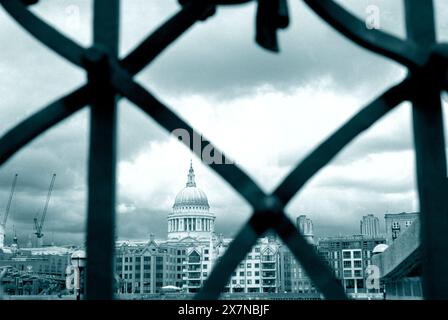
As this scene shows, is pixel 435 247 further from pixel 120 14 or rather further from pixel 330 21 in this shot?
pixel 120 14

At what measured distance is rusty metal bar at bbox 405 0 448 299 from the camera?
2135 mm

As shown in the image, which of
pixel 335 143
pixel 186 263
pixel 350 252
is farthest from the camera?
pixel 186 263

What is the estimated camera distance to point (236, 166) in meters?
2.18

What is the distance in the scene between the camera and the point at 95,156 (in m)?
2.20

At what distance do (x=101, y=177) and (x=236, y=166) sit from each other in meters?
0.44

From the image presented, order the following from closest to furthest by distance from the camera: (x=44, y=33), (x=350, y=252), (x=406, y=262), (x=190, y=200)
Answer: (x=44, y=33) → (x=406, y=262) → (x=350, y=252) → (x=190, y=200)

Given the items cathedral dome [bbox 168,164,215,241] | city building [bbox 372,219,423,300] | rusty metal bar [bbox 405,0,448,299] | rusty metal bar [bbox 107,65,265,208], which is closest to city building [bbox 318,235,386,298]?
cathedral dome [bbox 168,164,215,241]

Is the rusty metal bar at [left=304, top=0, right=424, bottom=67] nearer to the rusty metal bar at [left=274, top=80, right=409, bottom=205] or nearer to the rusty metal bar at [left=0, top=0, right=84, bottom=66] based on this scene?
the rusty metal bar at [left=274, top=80, right=409, bottom=205]

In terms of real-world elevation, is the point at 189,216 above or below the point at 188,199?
below

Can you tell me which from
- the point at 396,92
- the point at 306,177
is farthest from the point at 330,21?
the point at 306,177

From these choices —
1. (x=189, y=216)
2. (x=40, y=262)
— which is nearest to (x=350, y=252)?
(x=189, y=216)

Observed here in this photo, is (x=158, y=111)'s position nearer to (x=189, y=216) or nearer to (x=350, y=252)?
(x=350, y=252)

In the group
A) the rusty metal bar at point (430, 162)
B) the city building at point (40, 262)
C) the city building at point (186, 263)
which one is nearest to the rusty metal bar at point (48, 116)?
the rusty metal bar at point (430, 162)

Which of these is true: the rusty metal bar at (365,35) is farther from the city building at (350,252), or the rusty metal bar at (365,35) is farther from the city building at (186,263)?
the city building at (186,263)
